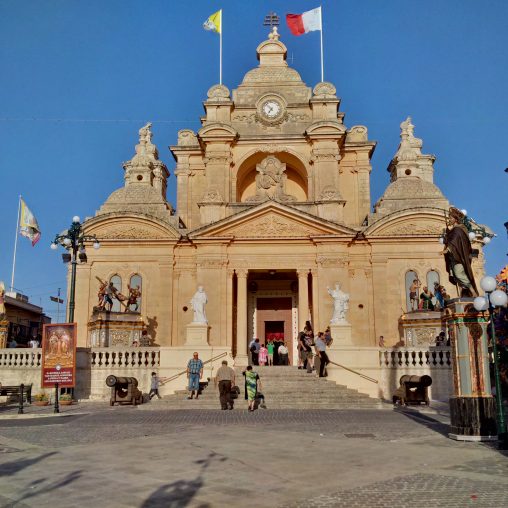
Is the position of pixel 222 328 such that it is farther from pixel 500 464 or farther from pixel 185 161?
pixel 500 464

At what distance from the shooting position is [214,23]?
43.3m

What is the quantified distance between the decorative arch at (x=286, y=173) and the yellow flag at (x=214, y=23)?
962cm

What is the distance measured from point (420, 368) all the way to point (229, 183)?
58.3ft

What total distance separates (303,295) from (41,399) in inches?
633

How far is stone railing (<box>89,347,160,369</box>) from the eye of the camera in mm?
28078

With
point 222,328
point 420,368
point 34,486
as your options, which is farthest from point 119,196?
point 34,486

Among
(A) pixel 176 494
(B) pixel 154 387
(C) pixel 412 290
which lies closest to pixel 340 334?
(B) pixel 154 387

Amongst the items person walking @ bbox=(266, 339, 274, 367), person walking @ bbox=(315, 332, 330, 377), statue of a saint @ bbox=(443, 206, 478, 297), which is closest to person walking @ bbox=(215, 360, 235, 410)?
person walking @ bbox=(315, 332, 330, 377)

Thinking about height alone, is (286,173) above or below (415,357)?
above

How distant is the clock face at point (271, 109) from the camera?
40.8m

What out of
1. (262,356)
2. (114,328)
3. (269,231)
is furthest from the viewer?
(269,231)

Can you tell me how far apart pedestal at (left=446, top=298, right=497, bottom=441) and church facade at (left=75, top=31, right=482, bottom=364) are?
20.5 metres

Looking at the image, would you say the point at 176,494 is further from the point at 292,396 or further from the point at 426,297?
the point at 426,297

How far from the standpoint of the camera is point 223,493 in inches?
350
